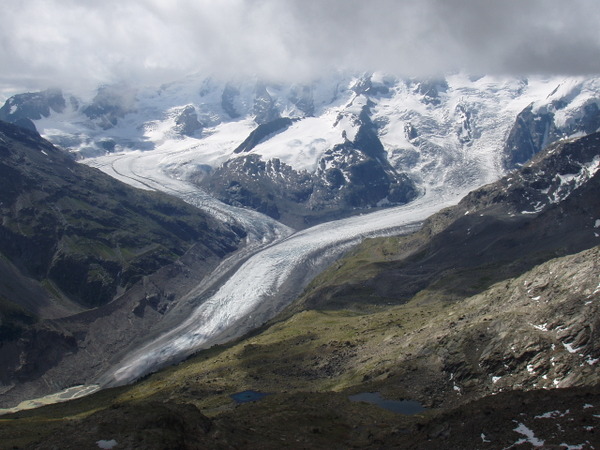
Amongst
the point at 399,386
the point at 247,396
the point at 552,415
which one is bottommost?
the point at 247,396

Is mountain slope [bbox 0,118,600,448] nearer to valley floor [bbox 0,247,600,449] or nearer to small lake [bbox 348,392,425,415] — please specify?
valley floor [bbox 0,247,600,449]

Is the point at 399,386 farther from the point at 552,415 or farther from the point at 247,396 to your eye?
the point at 552,415

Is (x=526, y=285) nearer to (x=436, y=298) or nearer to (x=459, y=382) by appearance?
(x=459, y=382)

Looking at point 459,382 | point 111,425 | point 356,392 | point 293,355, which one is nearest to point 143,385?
point 293,355

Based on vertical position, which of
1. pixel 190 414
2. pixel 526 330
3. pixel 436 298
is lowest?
pixel 436 298

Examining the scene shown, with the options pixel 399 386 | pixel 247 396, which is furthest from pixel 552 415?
pixel 247 396

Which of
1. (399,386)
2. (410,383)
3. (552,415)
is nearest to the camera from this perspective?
(552,415)

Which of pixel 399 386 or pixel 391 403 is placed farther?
pixel 399 386
